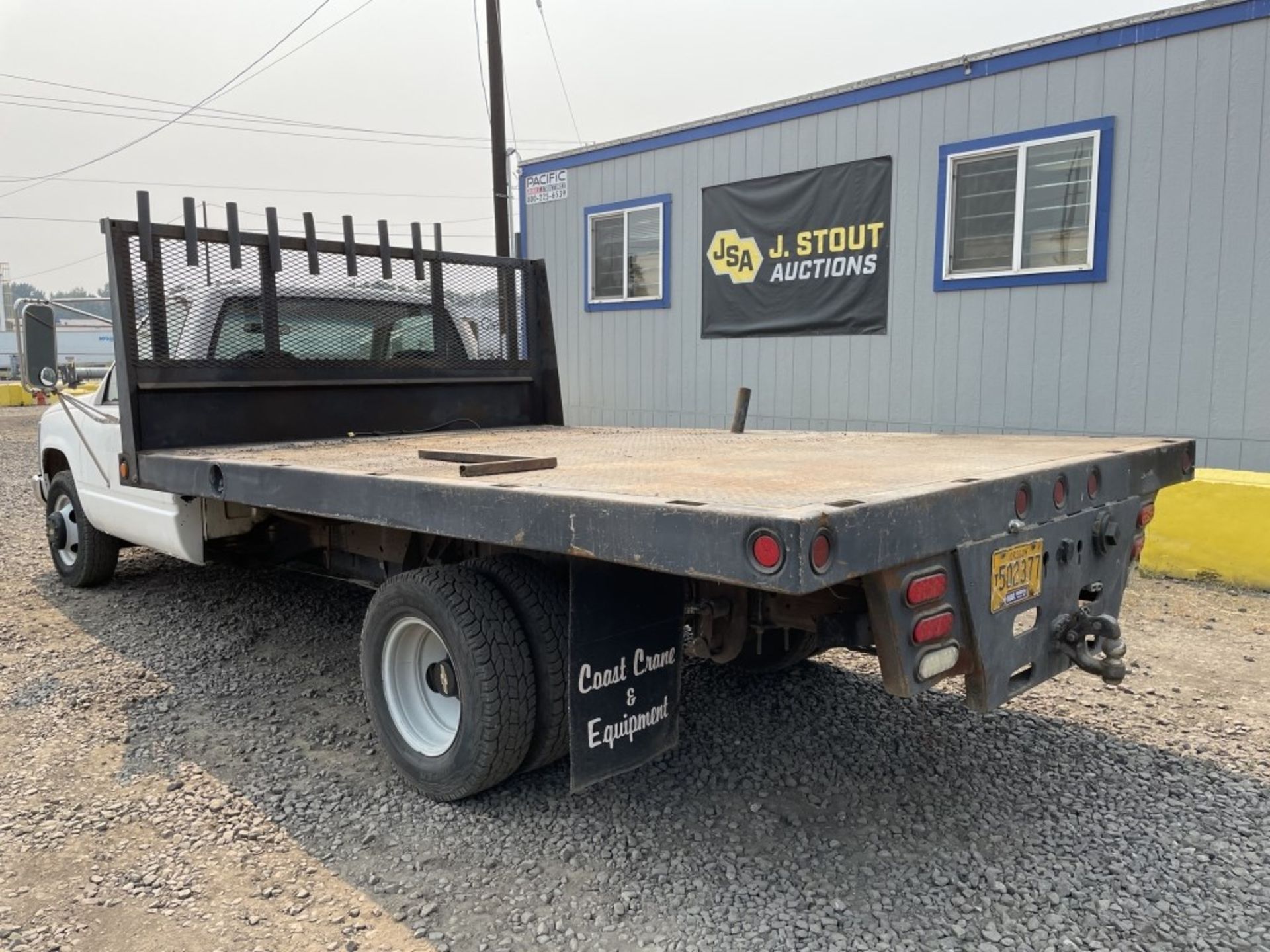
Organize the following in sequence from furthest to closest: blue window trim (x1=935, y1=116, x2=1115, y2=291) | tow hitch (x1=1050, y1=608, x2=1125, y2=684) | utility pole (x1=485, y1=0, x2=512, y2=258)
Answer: utility pole (x1=485, y1=0, x2=512, y2=258) < blue window trim (x1=935, y1=116, x2=1115, y2=291) < tow hitch (x1=1050, y1=608, x2=1125, y2=684)

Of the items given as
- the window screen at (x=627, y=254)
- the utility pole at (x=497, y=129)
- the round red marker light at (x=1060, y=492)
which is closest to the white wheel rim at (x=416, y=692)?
the round red marker light at (x=1060, y=492)

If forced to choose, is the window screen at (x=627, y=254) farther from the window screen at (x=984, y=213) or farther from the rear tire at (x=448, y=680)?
the rear tire at (x=448, y=680)

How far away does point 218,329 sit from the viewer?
4.73 m

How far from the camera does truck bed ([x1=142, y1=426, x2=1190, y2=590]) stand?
2129 mm

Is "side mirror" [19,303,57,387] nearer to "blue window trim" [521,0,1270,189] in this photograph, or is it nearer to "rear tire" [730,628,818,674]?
"rear tire" [730,628,818,674]

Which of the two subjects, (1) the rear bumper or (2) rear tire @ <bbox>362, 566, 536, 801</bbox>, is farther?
(2) rear tire @ <bbox>362, 566, 536, 801</bbox>

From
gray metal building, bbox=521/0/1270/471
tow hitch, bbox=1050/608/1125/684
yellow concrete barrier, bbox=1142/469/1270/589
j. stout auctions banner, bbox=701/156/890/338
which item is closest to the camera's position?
tow hitch, bbox=1050/608/1125/684

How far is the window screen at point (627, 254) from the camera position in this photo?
10625 mm

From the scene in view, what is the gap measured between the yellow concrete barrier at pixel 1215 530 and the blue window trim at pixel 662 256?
5.59m

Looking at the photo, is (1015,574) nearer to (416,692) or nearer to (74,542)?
(416,692)

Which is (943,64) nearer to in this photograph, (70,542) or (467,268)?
(467,268)

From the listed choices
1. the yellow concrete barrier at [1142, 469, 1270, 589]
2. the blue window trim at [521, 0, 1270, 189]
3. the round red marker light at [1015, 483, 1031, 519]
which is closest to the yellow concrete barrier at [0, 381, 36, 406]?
the blue window trim at [521, 0, 1270, 189]

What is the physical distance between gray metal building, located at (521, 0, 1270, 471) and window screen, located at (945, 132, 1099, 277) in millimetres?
18

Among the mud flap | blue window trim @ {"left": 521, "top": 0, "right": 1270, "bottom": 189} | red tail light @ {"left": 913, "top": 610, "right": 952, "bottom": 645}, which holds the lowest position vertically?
the mud flap
